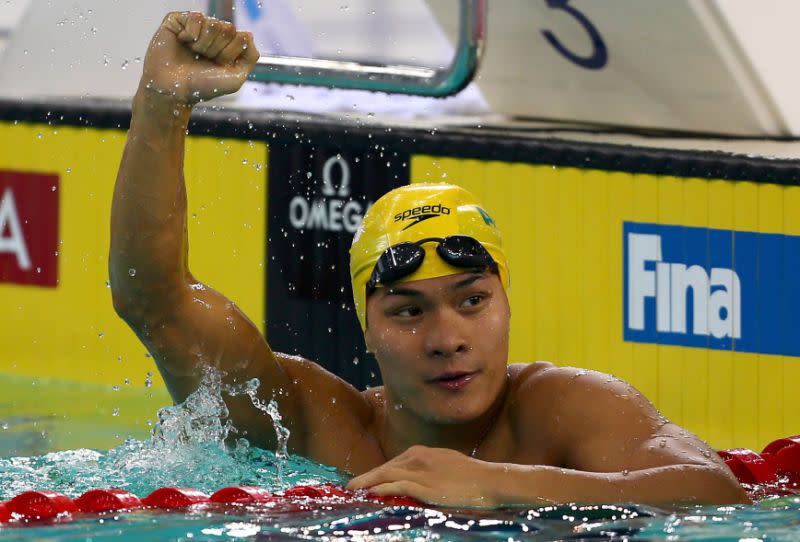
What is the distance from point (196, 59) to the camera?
112 inches

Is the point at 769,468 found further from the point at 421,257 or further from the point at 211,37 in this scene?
the point at 211,37

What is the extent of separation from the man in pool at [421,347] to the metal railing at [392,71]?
2058 mm

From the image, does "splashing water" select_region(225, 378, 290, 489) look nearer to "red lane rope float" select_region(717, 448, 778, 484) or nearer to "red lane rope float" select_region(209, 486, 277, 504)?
"red lane rope float" select_region(209, 486, 277, 504)

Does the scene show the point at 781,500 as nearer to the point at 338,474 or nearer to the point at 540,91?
the point at 338,474

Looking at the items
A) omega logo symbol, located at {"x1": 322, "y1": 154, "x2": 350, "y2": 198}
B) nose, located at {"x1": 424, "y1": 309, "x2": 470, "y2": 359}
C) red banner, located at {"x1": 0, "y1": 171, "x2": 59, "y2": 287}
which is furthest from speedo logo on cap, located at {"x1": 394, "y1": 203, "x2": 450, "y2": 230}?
red banner, located at {"x1": 0, "y1": 171, "x2": 59, "y2": 287}

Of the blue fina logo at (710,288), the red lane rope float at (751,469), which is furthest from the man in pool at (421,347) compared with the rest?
the blue fina logo at (710,288)

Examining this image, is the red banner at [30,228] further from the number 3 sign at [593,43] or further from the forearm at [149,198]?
the forearm at [149,198]

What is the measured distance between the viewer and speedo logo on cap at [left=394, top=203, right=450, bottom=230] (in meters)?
3.04

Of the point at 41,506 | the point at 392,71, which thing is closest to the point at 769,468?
the point at 41,506

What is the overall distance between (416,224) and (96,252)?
260 centimetres

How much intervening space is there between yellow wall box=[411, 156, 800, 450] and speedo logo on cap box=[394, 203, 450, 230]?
185cm

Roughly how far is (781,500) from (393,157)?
2392 millimetres

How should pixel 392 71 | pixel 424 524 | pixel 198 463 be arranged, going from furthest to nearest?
pixel 392 71, pixel 198 463, pixel 424 524

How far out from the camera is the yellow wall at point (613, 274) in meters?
4.66
